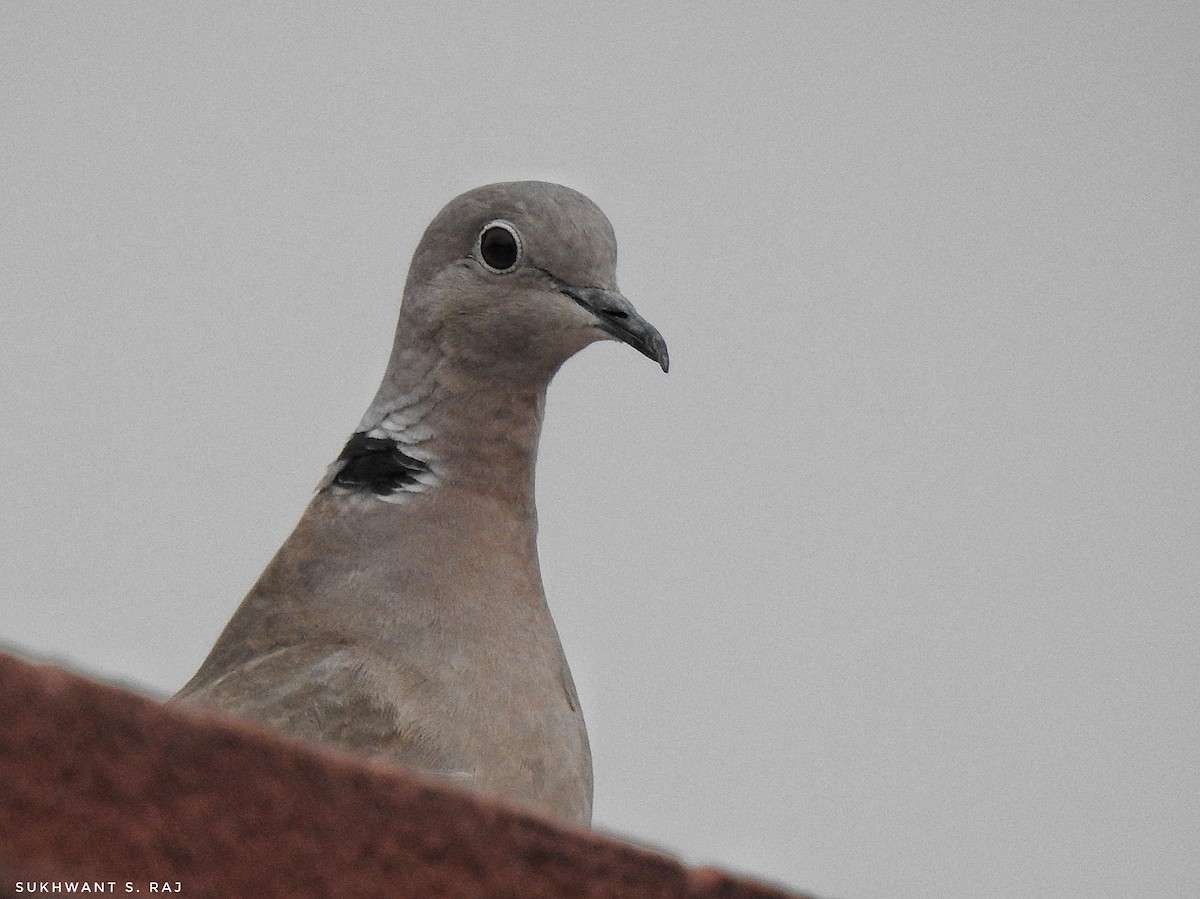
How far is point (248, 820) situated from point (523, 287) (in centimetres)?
223

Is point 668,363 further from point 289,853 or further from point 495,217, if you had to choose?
point 289,853

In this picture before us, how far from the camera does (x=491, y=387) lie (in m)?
3.18

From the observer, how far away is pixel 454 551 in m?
2.96

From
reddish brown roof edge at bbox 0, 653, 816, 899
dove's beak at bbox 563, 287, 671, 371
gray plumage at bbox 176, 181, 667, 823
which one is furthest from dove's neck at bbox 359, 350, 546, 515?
reddish brown roof edge at bbox 0, 653, 816, 899

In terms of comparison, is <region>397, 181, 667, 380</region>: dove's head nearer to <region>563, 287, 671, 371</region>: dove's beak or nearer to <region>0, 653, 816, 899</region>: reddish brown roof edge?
<region>563, 287, 671, 371</region>: dove's beak

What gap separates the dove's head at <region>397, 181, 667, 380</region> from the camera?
313cm

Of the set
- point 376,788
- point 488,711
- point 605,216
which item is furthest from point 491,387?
point 376,788

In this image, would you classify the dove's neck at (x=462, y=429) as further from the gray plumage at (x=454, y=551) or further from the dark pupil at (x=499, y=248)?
the dark pupil at (x=499, y=248)

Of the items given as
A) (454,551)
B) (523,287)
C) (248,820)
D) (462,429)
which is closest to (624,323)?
(523,287)

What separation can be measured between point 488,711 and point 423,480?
1.86ft

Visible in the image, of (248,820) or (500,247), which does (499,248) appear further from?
(248,820)

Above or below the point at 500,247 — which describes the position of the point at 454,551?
below

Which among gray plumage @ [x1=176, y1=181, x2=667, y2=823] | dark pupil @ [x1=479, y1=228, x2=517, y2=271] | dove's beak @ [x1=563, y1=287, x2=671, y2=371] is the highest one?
dark pupil @ [x1=479, y1=228, x2=517, y2=271]

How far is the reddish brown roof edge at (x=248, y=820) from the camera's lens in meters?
0.95
